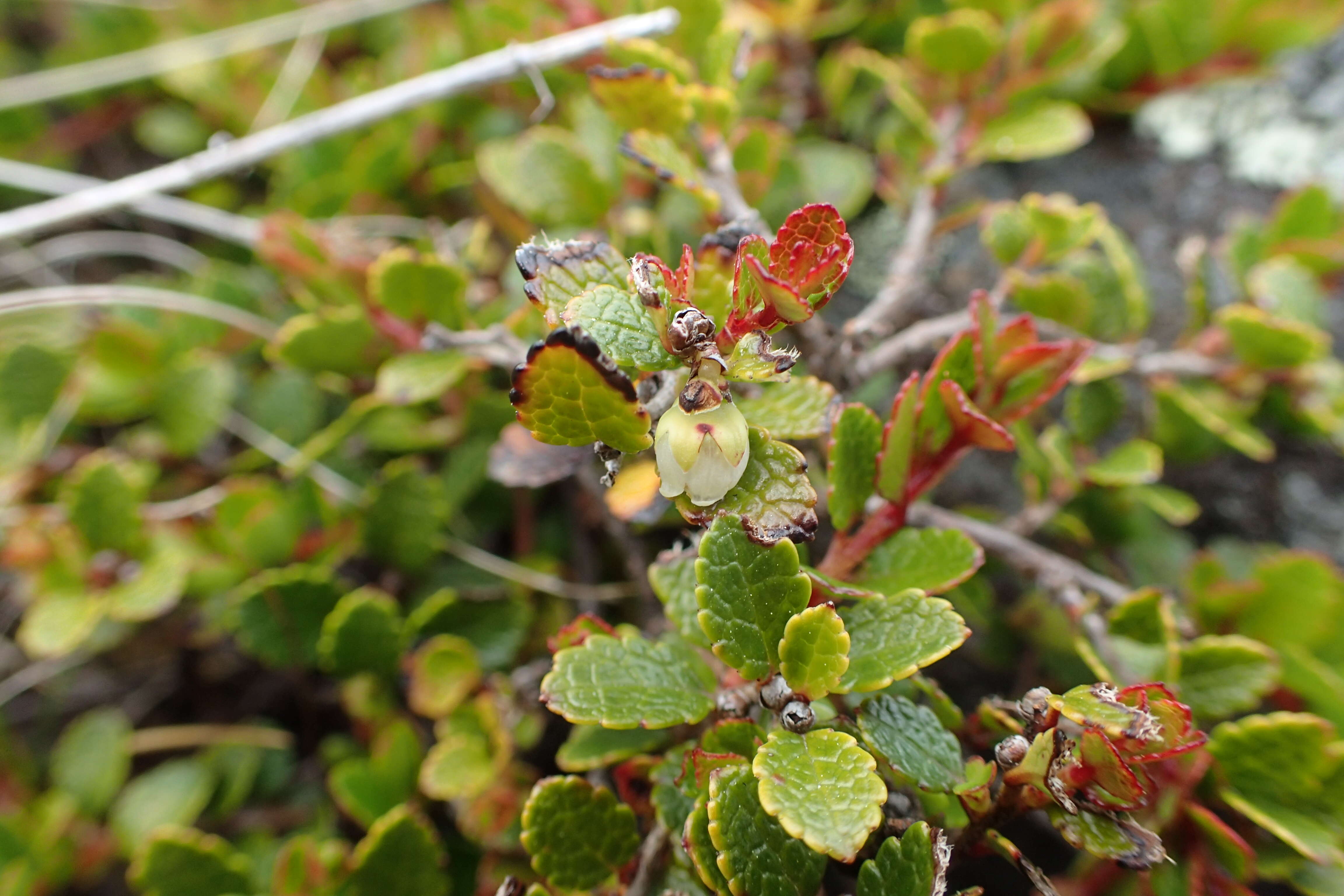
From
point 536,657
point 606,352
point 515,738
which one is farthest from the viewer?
point 536,657

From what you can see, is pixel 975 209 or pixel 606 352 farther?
pixel 975 209

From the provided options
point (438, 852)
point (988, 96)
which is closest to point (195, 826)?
point (438, 852)

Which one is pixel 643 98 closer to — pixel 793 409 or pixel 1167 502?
pixel 793 409

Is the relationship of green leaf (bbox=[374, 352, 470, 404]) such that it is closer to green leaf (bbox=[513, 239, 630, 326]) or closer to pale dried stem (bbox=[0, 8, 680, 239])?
green leaf (bbox=[513, 239, 630, 326])

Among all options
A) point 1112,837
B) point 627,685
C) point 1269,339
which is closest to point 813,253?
point 627,685

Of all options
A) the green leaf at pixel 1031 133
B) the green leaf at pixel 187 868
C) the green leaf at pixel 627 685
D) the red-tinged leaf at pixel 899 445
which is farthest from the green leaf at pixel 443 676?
the green leaf at pixel 1031 133

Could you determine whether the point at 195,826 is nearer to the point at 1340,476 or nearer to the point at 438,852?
the point at 438,852
